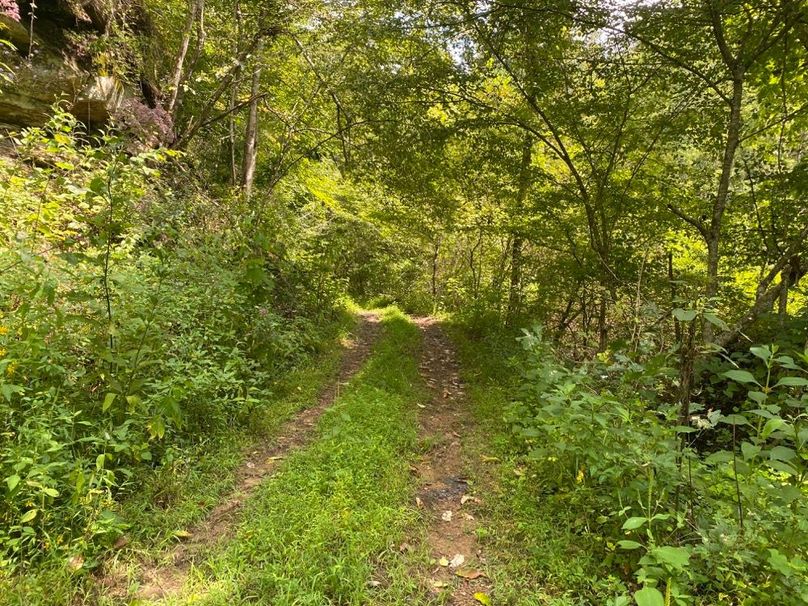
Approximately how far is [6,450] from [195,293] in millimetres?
2905

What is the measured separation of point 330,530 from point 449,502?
130 cm

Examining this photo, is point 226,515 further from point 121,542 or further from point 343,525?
point 343,525

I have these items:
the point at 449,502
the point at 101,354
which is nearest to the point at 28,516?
the point at 101,354

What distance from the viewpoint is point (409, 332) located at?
12.0 meters

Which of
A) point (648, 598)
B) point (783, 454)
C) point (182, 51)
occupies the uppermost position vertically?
point (182, 51)

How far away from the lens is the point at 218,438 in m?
4.49

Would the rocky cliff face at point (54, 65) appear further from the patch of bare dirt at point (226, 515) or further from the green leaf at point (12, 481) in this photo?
the green leaf at point (12, 481)

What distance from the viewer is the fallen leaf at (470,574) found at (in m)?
3.06

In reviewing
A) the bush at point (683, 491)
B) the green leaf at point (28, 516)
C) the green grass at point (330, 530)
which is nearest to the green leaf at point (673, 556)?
the bush at point (683, 491)

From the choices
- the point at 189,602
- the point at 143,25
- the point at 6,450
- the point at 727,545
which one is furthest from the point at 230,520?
the point at 143,25

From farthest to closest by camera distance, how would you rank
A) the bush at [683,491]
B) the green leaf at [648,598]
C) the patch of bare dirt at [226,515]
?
the patch of bare dirt at [226,515]
the bush at [683,491]
the green leaf at [648,598]

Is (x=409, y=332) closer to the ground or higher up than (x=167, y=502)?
higher up

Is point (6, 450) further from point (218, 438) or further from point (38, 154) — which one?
point (38, 154)

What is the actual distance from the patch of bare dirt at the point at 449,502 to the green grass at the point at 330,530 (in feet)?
0.60
